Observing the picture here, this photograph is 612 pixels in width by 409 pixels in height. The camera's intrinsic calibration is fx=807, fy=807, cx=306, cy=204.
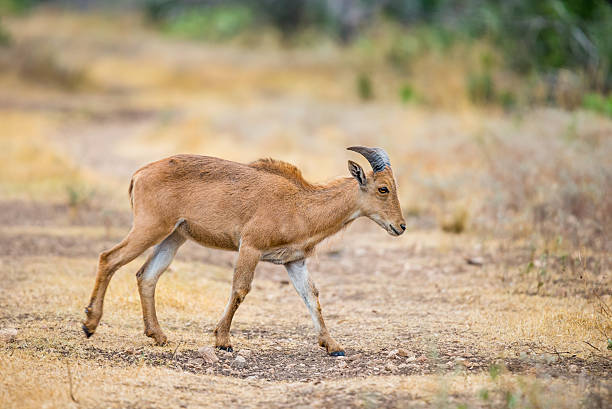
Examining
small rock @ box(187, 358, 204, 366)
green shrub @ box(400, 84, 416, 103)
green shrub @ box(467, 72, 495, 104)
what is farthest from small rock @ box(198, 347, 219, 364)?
green shrub @ box(400, 84, 416, 103)

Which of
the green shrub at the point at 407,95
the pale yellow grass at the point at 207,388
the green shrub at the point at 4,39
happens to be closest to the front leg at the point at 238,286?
the pale yellow grass at the point at 207,388

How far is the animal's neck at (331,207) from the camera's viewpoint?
687 centimetres

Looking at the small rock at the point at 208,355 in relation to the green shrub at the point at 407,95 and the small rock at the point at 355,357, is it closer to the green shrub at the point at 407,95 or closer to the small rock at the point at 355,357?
the small rock at the point at 355,357

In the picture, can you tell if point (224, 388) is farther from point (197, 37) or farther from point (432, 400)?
point (197, 37)

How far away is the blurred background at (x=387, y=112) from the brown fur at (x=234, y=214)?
8.48 ft

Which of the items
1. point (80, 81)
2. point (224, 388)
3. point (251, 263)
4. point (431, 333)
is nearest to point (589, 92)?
point (431, 333)

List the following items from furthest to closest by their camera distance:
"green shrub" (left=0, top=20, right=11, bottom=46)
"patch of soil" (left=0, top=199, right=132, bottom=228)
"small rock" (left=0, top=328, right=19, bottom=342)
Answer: "green shrub" (left=0, top=20, right=11, bottom=46)
"patch of soil" (left=0, top=199, right=132, bottom=228)
"small rock" (left=0, top=328, right=19, bottom=342)

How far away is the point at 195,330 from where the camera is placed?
7.12 m

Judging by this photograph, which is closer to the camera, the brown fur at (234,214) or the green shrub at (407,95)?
the brown fur at (234,214)

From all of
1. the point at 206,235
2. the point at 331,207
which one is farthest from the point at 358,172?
the point at 206,235

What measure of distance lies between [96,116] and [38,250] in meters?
13.1

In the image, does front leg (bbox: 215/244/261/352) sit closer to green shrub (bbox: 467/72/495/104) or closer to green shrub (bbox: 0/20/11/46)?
green shrub (bbox: 467/72/495/104)

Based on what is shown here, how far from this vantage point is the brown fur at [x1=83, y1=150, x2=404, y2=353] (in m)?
6.48

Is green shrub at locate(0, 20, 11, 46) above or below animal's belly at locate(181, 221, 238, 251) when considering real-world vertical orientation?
below
